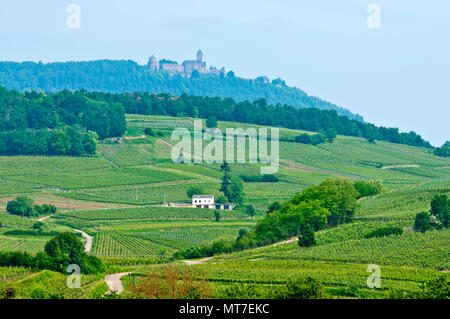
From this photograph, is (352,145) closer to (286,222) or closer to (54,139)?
(54,139)

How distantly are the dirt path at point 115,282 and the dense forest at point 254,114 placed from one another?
10819cm

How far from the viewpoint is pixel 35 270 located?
4728cm

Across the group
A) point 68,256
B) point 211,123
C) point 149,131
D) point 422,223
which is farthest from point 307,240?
point 211,123

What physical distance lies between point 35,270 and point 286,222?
26846mm

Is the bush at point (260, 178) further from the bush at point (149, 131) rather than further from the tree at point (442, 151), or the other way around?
the tree at point (442, 151)

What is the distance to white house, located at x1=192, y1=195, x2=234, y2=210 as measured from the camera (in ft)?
308

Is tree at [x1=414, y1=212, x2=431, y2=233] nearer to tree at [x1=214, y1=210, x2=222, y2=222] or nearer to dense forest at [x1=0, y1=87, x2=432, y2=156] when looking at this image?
tree at [x1=214, y1=210, x2=222, y2=222]

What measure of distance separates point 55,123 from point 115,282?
306 ft

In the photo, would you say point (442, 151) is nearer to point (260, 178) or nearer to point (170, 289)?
point (260, 178)

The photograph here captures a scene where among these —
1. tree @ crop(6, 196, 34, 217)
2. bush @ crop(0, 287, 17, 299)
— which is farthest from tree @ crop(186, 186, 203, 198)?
bush @ crop(0, 287, 17, 299)

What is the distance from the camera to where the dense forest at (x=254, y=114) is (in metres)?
159

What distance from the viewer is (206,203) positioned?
3716 inches

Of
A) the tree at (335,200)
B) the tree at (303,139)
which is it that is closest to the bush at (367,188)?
the tree at (335,200)
